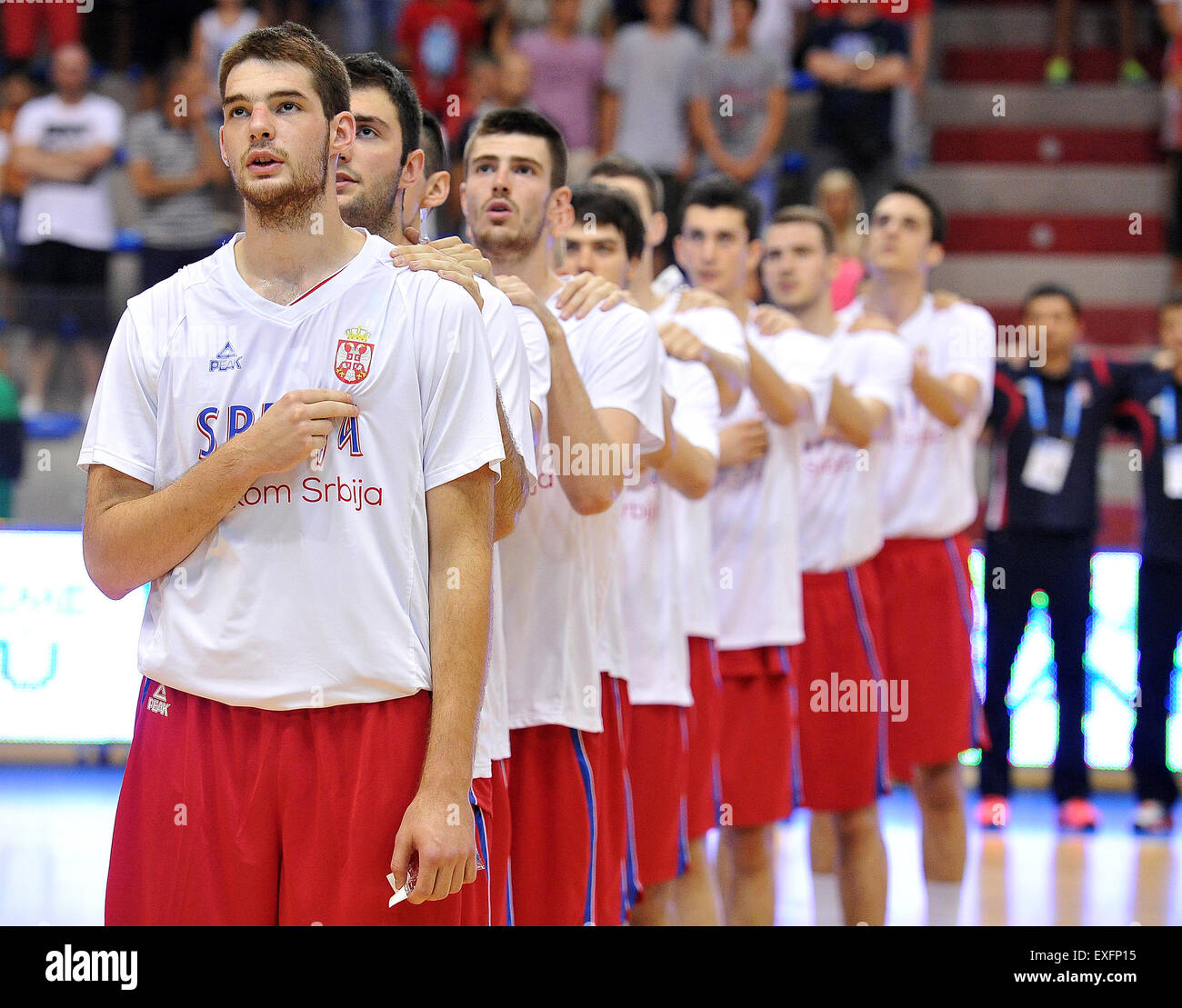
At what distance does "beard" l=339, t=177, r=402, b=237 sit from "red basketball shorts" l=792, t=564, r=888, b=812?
8.81 feet

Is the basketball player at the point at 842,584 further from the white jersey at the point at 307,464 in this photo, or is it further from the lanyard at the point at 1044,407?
the white jersey at the point at 307,464

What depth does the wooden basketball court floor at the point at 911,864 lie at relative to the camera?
5840mm

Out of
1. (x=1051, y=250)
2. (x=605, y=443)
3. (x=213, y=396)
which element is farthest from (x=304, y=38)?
(x=1051, y=250)

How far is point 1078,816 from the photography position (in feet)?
24.6

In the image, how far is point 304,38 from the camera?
261 cm

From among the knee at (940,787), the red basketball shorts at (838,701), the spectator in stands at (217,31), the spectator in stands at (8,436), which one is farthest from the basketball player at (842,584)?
the spectator in stands at (217,31)

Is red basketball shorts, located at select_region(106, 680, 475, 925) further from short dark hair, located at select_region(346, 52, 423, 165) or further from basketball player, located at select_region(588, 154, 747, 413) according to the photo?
basketball player, located at select_region(588, 154, 747, 413)

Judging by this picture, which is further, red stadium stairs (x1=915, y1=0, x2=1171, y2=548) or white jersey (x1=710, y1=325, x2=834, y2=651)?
red stadium stairs (x1=915, y1=0, x2=1171, y2=548)

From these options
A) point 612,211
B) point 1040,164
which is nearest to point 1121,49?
point 1040,164

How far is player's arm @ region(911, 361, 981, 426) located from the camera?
20.7ft

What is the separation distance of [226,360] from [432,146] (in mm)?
1311

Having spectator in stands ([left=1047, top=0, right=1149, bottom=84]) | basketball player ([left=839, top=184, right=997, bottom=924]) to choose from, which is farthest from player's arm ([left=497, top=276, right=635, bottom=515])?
spectator in stands ([left=1047, top=0, right=1149, bottom=84])

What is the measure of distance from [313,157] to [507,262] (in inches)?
47.1
